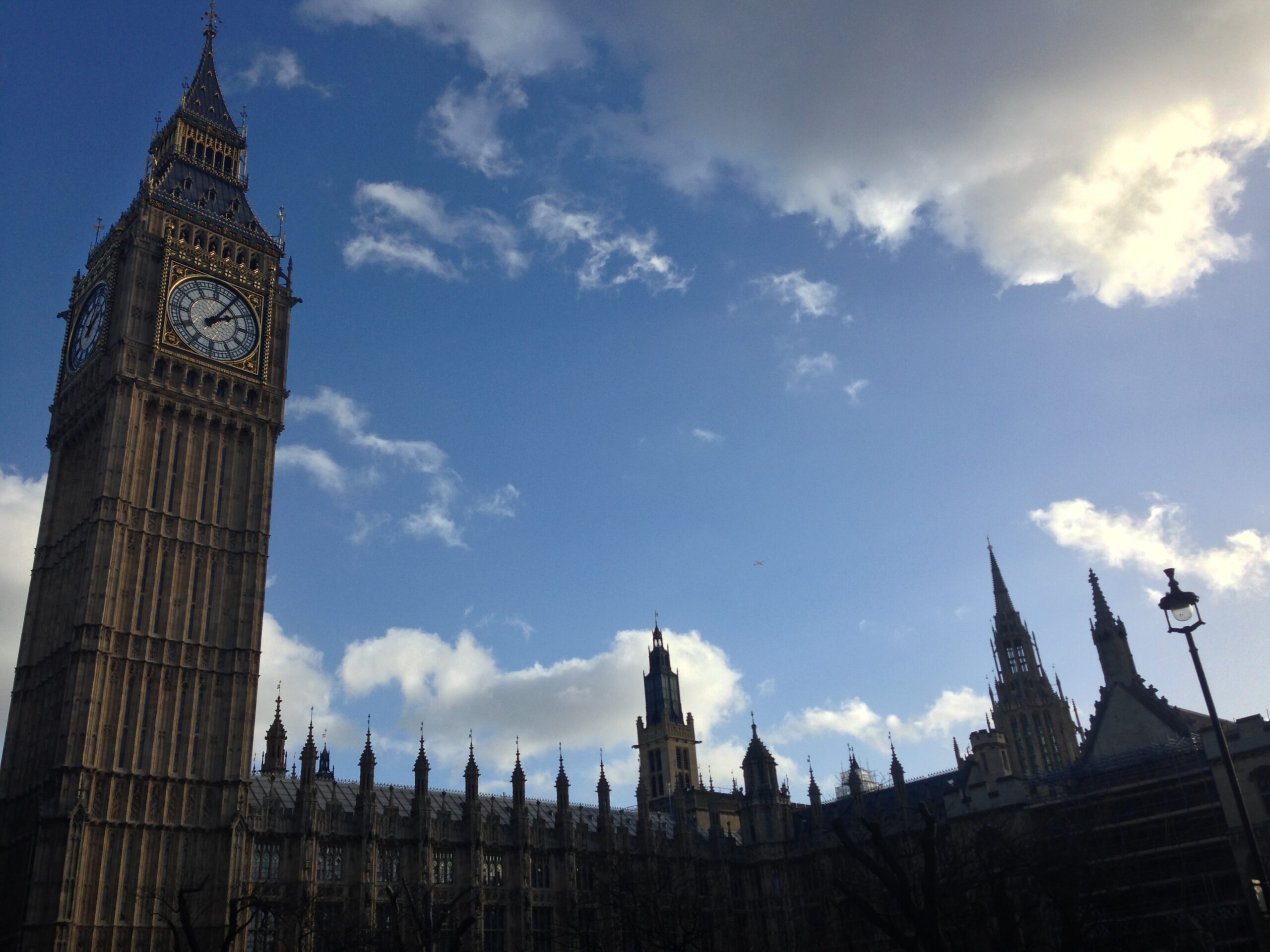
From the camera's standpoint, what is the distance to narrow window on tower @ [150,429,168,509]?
217 feet

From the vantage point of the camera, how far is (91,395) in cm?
6950

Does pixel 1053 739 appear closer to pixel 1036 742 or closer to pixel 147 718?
pixel 1036 742

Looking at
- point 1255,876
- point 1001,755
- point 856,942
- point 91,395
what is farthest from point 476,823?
point 1001,755

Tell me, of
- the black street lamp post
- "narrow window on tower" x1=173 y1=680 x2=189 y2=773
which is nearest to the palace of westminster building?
Answer: "narrow window on tower" x1=173 y1=680 x2=189 y2=773

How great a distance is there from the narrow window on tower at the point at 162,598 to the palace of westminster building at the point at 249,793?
16 cm

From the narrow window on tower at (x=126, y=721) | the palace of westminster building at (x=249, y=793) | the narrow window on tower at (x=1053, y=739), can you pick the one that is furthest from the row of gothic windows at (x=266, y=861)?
the narrow window on tower at (x=1053, y=739)

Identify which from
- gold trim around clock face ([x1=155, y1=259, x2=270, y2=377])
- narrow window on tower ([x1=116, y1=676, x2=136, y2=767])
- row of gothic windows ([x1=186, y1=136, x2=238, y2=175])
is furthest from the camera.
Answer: row of gothic windows ([x1=186, y1=136, x2=238, y2=175])

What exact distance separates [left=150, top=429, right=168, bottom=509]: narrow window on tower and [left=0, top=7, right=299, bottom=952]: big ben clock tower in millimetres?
113

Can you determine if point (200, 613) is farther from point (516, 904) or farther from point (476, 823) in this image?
point (516, 904)

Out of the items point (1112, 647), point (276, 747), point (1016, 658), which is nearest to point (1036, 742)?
point (1016, 658)

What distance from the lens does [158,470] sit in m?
67.1

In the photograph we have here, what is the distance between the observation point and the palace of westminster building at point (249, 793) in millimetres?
56406

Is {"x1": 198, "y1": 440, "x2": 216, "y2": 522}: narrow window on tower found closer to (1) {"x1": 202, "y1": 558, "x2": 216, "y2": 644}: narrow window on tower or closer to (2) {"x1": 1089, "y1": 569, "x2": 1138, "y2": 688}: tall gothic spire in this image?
(1) {"x1": 202, "y1": 558, "x2": 216, "y2": 644}: narrow window on tower

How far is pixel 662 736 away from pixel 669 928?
53445 mm
